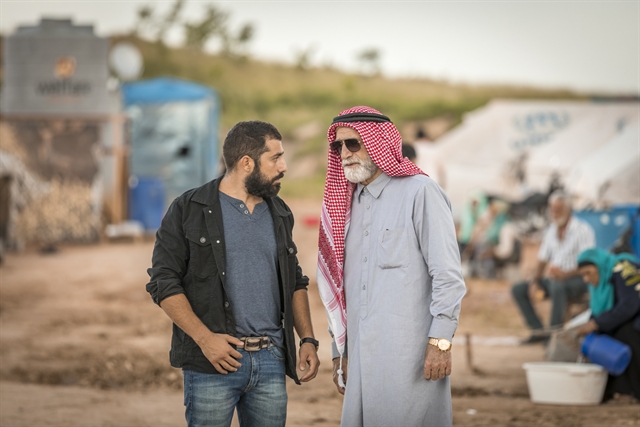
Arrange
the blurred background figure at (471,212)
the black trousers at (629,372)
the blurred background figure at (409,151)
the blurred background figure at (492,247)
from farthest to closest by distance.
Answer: the blurred background figure at (471,212)
the blurred background figure at (492,247)
the black trousers at (629,372)
the blurred background figure at (409,151)

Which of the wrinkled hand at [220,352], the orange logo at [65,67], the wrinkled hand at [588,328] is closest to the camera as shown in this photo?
the wrinkled hand at [220,352]

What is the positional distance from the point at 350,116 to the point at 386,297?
746mm

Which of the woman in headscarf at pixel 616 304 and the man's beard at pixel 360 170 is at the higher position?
the man's beard at pixel 360 170

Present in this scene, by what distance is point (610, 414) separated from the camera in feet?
20.9

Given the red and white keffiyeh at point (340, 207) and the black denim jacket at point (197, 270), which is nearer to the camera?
the black denim jacket at point (197, 270)

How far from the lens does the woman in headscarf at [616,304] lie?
22.7 feet

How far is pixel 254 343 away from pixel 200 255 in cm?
39

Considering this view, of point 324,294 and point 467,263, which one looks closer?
point 324,294

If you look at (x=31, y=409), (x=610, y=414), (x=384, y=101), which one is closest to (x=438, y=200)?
(x=610, y=414)

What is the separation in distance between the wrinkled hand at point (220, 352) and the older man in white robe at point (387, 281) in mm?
498

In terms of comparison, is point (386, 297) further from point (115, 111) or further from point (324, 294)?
point (115, 111)

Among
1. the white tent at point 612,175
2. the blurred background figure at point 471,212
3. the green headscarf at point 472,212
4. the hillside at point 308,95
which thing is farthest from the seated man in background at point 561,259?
the hillside at point 308,95

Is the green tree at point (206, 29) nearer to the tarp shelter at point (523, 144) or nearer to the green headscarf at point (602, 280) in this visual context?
the tarp shelter at point (523, 144)

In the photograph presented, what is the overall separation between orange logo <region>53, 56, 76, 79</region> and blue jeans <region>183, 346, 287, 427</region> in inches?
631
